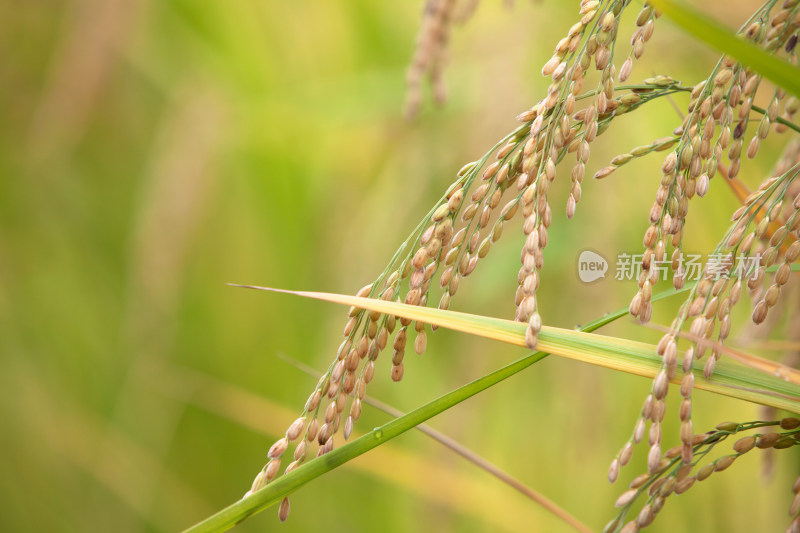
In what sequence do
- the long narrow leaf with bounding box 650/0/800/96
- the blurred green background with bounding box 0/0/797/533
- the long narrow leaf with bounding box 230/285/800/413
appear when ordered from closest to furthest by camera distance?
1. the long narrow leaf with bounding box 650/0/800/96
2. the long narrow leaf with bounding box 230/285/800/413
3. the blurred green background with bounding box 0/0/797/533

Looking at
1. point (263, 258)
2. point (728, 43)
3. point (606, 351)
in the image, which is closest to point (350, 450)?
point (606, 351)

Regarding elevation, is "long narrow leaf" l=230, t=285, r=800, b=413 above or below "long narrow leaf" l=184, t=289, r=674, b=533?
above

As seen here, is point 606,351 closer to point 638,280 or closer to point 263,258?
point 638,280

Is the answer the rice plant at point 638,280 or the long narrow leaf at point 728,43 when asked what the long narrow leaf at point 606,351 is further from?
the long narrow leaf at point 728,43

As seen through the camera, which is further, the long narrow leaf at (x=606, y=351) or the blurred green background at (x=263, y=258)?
the blurred green background at (x=263, y=258)

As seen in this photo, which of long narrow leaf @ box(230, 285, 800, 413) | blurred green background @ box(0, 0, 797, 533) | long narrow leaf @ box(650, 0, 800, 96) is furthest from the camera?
blurred green background @ box(0, 0, 797, 533)

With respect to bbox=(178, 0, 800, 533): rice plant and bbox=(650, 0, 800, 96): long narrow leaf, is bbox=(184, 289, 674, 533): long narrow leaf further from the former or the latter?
bbox=(650, 0, 800, 96): long narrow leaf

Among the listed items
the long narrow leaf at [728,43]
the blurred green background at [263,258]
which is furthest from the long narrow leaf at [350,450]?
the blurred green background at [263,258]

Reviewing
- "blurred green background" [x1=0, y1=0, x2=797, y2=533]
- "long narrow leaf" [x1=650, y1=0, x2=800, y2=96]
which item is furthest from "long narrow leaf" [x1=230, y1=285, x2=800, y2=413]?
"blurred green background" [x1=0, y1=0, x2=797, y2=533]

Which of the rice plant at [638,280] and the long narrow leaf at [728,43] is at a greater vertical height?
the long narrow leaf at [728,43]
